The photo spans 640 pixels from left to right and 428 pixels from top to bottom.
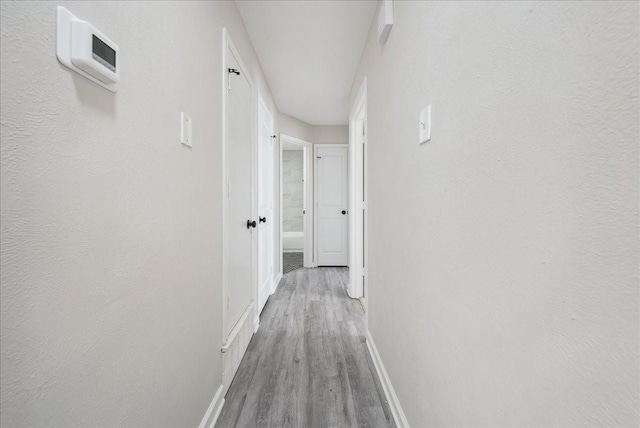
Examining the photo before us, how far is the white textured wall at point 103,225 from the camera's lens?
0.52m

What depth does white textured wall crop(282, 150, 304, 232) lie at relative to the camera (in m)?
7.56

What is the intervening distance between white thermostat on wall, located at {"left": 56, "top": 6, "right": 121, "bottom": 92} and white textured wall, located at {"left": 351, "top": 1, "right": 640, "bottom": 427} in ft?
2.88

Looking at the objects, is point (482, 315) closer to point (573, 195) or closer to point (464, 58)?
point (573, 195)

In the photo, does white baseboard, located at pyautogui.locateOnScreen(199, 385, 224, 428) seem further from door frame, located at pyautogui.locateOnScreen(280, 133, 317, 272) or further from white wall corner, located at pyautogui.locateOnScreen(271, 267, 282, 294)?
door frame, located at pyautogui.locateOnScreen(280, 133, 317, 272)

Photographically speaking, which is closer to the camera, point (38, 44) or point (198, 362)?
point (38, 44)

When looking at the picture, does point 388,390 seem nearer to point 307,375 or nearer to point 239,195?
point 307,375

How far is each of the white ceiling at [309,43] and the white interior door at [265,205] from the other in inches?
16.7

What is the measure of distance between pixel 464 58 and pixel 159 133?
3.09 ft

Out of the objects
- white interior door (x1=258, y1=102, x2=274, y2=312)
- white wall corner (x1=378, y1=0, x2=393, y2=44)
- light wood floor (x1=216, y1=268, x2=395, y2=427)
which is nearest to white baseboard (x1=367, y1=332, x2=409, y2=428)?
light wood floor (x1=216, y1=268, x2=395, y2=427)

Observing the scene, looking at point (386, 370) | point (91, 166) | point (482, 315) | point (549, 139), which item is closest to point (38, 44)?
point (91, 166)

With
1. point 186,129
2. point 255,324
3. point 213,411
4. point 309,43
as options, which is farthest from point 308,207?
point 186,129

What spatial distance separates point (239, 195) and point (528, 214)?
1.75 metres

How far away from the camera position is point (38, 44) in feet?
1.80

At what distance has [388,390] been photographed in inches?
66.2
